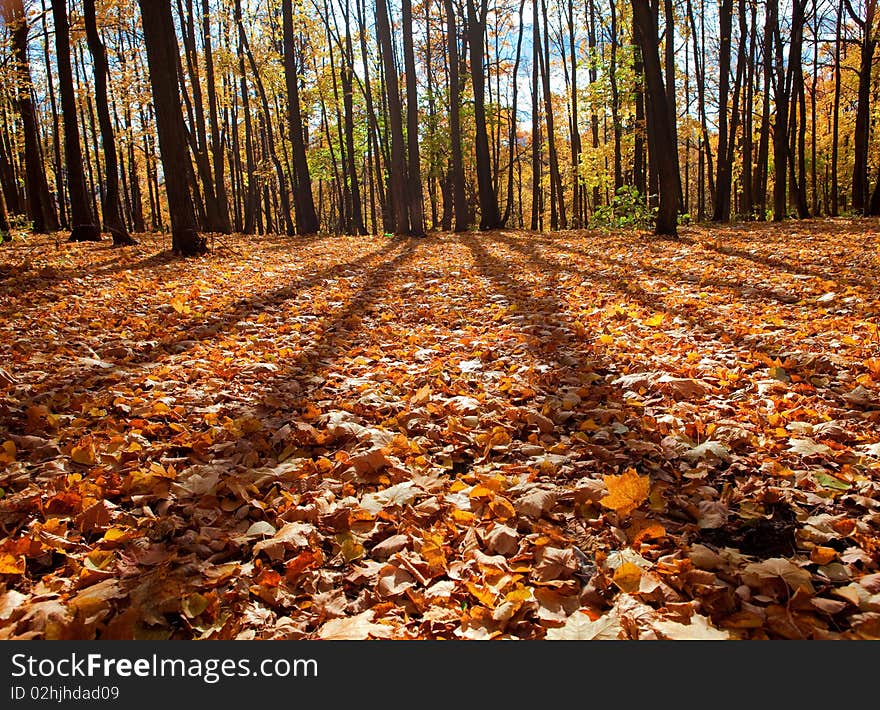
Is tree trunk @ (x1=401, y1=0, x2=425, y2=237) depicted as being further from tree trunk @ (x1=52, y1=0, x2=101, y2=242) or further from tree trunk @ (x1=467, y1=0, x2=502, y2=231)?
tree trunk @ (x1=52, y1=0, x2=101, y2=242)

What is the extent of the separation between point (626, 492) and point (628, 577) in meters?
0.47

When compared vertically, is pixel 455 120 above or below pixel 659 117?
above

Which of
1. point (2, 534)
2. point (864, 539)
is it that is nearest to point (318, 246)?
point (2, 534)

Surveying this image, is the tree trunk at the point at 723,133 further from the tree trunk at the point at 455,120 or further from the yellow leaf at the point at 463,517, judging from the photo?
the yellow leaf at the point at 463,517

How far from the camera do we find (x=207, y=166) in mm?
15516

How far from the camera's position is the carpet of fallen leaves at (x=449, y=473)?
163 centimetres

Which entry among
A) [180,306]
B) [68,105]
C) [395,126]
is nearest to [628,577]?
[180,306]

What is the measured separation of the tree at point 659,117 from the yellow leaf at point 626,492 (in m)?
10.2

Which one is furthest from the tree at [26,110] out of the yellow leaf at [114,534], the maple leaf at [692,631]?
the maple leaf at [692,631]

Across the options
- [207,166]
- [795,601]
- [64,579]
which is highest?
[207,166]

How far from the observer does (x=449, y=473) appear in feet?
8.13

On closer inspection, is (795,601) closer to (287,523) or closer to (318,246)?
(287,523)

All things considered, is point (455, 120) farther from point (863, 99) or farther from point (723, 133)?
point (863, 99)

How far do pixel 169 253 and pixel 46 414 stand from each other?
283 inches
